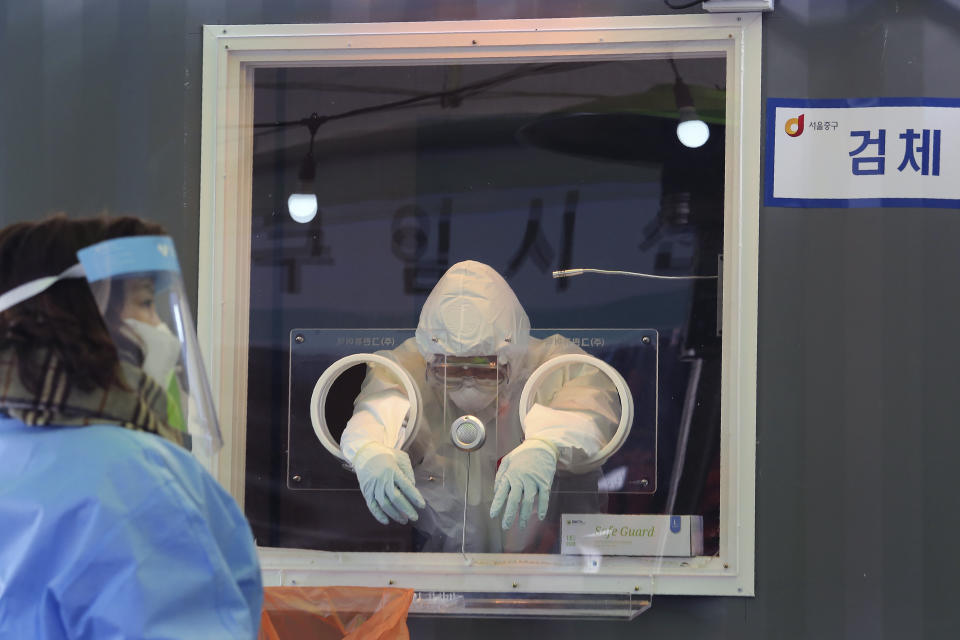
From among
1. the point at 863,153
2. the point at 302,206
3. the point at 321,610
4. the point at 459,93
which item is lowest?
the point at 321,610

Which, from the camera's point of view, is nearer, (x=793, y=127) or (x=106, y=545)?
(x=106, y=545)

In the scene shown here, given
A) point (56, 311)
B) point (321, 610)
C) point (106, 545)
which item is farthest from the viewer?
point (321, 610)

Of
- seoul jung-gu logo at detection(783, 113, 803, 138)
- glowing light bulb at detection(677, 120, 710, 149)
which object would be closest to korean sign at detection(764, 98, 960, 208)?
seoul jung-gu logo at detection(783, 113, 803, 138)

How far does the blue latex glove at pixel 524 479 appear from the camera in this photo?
2254mm

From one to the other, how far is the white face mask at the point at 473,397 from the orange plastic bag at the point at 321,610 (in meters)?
0.47

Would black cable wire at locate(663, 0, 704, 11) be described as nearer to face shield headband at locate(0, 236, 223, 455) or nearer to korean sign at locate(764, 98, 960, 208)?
korean sign at locate(764, 98, 960, 208)

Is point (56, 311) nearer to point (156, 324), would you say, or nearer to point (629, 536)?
point (156, 324)

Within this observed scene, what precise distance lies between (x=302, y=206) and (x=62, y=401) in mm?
1266

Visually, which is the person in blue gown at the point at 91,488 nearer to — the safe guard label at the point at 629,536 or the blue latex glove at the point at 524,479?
the blue latex glove at the point at 524,479

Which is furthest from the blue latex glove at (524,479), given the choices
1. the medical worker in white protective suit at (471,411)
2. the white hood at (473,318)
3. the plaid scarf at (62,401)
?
the plaid scarf at (62,401)

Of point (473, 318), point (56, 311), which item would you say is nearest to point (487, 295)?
point (473, 318)

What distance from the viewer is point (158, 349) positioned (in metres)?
1.44

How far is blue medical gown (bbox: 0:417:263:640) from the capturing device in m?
1.24

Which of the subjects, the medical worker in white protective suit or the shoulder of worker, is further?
the medical worker in white protective suit
